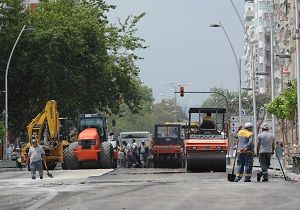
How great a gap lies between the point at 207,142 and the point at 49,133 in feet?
43.0

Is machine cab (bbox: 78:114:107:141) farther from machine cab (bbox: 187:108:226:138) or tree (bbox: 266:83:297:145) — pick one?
machine cab (bbox: 187:108:226:138)

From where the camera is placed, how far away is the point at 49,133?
159 ft

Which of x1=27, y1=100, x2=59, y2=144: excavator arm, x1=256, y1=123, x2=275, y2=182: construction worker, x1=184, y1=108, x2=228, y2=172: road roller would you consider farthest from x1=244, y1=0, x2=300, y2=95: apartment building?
x1=256, y1=123, x2=275, y2=182: construction worker

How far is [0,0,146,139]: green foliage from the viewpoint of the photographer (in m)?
62.0

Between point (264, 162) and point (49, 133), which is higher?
point (49, 133)

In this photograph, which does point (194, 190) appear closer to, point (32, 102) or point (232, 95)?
point (32, 102)

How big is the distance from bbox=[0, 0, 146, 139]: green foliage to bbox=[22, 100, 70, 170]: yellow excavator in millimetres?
12849

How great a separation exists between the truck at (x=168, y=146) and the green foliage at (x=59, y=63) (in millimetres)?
9200

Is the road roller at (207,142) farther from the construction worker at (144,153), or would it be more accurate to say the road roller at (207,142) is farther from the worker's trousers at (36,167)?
the construction worker at (144,153)

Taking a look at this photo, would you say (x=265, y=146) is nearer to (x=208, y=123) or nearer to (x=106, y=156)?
(x=208, y=123)

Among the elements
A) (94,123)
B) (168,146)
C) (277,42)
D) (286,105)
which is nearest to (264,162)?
(286,105)

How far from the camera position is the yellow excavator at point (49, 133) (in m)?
48.0

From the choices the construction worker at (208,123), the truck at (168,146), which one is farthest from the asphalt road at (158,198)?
the truck at (168,146)

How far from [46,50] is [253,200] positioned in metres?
44.5
